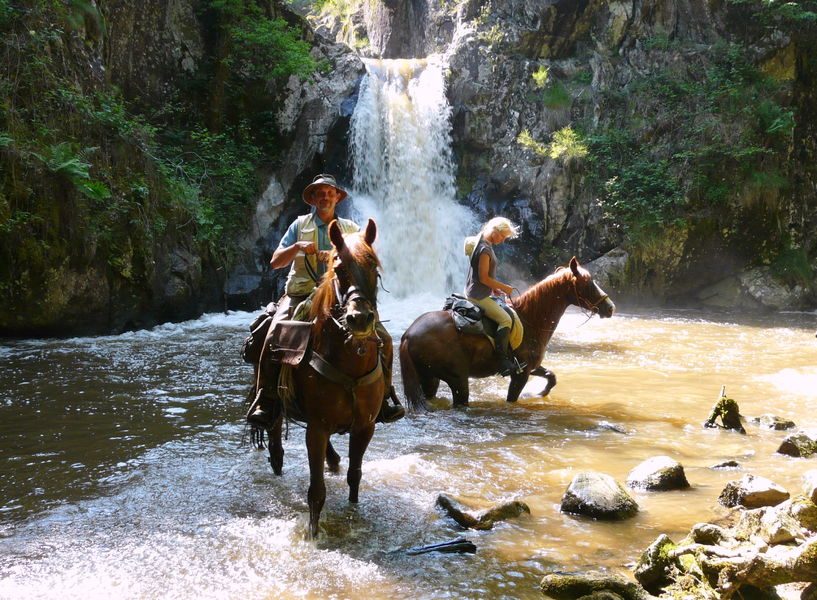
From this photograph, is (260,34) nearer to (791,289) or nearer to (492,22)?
(492,22)

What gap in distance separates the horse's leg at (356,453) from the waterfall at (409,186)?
15.3m

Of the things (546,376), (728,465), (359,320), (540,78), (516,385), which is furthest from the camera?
(540,78)

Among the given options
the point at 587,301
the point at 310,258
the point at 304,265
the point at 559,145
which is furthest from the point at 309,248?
the point at 559,145

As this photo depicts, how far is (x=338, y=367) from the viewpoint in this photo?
4168 millimetres

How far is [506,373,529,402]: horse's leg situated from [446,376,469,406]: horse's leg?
2.14 feet

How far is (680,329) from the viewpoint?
51.1 ft

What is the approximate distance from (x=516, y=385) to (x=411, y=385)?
1.46m

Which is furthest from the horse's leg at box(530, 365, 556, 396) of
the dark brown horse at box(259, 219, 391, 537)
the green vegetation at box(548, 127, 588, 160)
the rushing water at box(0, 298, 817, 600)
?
the green vegetation at box(548, 127, 588, 160)

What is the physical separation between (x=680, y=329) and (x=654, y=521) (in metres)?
12.2

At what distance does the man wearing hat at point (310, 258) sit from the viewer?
476 centimetres

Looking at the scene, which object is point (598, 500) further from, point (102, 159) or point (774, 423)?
point (102, 159)

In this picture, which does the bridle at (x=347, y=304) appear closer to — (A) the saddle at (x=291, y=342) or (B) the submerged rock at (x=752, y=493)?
(A) the saddle at (x=291, y=342)

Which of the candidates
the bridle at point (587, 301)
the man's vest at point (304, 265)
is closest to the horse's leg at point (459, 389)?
the bridle at point (587, 301)

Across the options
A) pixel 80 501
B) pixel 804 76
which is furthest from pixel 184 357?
pixel 804 76
